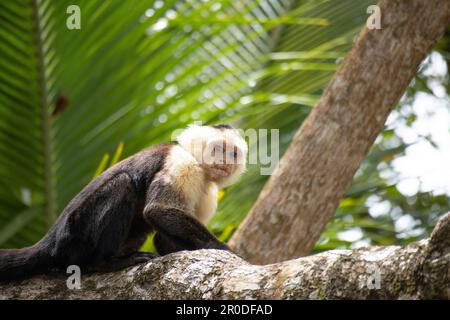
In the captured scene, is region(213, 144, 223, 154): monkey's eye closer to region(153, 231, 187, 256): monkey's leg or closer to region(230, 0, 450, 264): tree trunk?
region(230, 0, 450, 264): tree trunk

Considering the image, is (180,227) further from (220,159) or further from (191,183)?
(220,159)

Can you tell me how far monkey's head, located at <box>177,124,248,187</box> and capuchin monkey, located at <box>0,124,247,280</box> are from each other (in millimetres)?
166

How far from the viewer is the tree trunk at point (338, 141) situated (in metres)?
7.09

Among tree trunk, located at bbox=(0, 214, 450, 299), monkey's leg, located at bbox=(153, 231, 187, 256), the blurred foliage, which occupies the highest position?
the blurred foliage

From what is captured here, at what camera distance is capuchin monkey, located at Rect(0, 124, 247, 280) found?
5281 mm

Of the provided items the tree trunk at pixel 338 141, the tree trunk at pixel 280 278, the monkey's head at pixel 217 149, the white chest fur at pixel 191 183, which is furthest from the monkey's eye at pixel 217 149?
the tree trunk at pixel 280 278

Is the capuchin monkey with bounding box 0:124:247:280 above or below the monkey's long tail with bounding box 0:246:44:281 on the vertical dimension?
above

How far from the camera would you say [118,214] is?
5418mm

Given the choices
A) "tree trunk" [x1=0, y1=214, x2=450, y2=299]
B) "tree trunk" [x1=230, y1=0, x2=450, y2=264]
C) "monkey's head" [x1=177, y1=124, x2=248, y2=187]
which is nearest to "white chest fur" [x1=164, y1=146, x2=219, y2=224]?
"monkey's head" [x1=177, y1=124, x2=248, y2=187]

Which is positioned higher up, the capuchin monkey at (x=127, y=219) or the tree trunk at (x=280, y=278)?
the capuchin monkey at (x=127, y=219)

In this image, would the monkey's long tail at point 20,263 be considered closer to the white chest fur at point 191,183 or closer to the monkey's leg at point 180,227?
the monkey's leg at point 180,227

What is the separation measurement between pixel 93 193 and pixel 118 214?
0.83 ft

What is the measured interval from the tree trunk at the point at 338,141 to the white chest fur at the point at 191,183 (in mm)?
809

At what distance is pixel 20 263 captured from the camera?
17.1 feet
